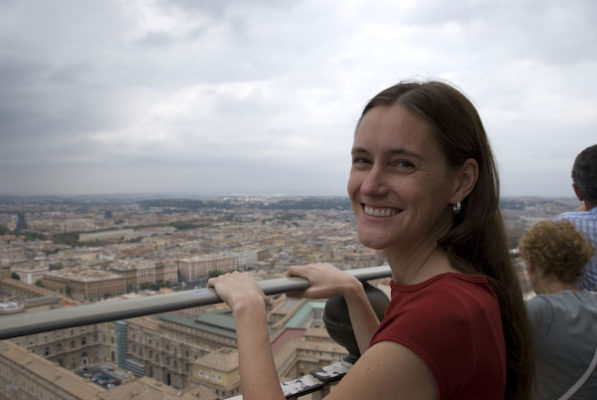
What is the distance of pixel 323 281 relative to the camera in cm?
129

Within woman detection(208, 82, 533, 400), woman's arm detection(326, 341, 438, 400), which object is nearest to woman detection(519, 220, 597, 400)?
woman detection(208, 82, 533, 400)

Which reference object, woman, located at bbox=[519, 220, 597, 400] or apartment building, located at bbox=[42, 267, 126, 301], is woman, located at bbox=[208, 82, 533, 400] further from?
apartment building, located at bbox=[42, 267, 126, 301]

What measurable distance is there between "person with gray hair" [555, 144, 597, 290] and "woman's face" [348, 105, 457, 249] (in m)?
1.61

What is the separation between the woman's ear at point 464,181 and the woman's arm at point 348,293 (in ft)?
1.53

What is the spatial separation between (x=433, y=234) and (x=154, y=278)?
4112mm

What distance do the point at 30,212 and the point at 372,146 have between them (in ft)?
15.2

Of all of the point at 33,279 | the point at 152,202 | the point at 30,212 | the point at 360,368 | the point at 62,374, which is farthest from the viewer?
the point at 152,202

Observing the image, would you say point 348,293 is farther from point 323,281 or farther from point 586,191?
point 586,191

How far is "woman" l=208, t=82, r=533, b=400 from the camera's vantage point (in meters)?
0.79

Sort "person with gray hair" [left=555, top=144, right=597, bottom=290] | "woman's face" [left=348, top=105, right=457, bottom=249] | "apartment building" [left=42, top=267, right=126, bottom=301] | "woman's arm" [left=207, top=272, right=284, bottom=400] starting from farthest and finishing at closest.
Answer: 1. "apartment building" [left=42, top=267, right=126, bottom=301]
2. "person with gray hair" [left=555, top=144, right=597, bottom=290]
3. "woman's face" [left=348, top=105, right=457, bottom=249]
4. "woman's arm" [left=207, top=272, right=284, bottom=400]

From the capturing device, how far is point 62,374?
3.97 ft

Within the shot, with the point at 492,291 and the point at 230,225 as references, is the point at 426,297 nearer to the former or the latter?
the point at 492,291

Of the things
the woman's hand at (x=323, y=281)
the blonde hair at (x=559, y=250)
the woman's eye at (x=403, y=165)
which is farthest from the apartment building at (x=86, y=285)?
the blonde hair at (x=559, y=250)

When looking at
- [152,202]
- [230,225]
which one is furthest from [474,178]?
[152,202]
